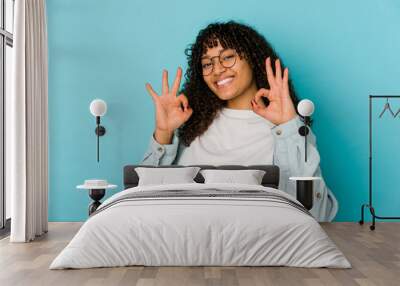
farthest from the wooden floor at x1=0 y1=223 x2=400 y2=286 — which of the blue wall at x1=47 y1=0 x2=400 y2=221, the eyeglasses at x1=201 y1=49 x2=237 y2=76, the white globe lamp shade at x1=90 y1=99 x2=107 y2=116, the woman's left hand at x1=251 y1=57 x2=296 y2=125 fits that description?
the eyeglasses at x1=201 y1=49 x2=237 y2=76

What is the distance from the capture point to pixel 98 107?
6.46 metres

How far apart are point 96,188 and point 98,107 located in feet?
3.04

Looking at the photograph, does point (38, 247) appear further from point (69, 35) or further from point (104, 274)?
point (69, 35)

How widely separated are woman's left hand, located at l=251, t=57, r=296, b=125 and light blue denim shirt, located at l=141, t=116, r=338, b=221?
0.10m

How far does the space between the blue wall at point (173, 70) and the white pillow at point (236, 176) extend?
41.7 inches

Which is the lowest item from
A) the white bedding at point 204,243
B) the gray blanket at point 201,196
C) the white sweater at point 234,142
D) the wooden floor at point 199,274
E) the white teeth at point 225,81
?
the wooden floor at point 199,274

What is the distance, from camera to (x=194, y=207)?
4383 mm

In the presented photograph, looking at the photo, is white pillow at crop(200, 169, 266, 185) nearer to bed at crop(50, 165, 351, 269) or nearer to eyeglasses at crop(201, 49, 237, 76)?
eyeglasses at crop(201, 49, 237, 76)

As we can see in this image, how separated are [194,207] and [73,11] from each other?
349cm

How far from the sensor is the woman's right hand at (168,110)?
6.70 meters

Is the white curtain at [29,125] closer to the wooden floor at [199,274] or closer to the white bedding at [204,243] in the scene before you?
the wooden floor at [199,274]

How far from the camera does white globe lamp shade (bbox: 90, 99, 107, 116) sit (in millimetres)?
6462

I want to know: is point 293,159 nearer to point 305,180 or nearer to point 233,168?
point 305,180

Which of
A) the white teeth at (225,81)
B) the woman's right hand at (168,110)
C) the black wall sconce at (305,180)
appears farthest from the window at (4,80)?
the black wall sconce at (305,180)
